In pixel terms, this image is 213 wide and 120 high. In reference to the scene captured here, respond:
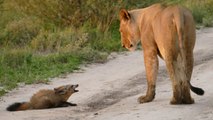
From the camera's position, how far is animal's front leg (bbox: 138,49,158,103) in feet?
34.2

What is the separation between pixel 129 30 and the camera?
1137 cm

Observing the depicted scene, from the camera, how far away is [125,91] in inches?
502

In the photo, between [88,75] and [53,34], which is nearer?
[88,75]

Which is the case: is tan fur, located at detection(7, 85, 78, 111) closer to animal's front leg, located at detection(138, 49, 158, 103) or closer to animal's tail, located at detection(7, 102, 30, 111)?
animal's tail, located at detection(7, 102, 30, 111)

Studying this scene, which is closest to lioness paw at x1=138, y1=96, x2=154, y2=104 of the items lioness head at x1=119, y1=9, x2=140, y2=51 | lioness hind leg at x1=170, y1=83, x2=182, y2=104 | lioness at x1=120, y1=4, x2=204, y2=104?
lioness at x1=120, y1=4, x2=204, y2=104

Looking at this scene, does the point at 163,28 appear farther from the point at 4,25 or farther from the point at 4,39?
the point at 4,25

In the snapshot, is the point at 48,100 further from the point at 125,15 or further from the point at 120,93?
the point at 125,15

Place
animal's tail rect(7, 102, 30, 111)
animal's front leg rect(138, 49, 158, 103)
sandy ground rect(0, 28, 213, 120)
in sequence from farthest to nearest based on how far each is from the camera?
Answer: animal's tail rect(7, 102, 30, 111) → animal's front leg rect(138, 49, 158, 103) → sandy ground rect(0, 28, 213, 120)

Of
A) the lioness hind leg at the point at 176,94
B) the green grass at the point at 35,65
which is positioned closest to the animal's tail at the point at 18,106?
the green grass at the point at 35,65

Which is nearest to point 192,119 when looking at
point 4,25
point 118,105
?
point 118,105

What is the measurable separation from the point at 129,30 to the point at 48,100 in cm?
182

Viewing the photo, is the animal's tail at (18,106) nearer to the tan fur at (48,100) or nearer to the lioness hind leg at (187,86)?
the tan fur at (48,100)

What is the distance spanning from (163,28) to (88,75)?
16.9 feet

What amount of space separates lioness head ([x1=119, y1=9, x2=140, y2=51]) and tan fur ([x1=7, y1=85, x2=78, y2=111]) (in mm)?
1353
